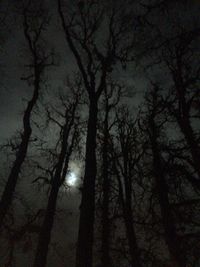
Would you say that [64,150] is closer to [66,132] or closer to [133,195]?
[66,132]

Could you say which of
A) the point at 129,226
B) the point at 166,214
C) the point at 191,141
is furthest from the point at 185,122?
the point at 129,226

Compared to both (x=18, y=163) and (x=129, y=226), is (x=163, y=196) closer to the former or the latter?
(x=129, y=226)

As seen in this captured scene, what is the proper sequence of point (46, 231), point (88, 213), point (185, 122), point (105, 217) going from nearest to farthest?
1. point (88, 213)
2. point (185, 122)
3. point (46, 231)
4. point (105, 217)

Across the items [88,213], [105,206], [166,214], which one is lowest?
[88,213]

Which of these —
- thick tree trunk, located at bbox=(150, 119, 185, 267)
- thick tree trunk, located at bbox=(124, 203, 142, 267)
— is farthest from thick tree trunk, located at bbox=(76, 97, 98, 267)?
thick tree trunk, located at bbox=(124, 203, 142, 267)

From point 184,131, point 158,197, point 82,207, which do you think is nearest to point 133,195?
point 158,197

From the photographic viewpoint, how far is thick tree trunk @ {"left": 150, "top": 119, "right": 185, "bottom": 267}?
1037 cm

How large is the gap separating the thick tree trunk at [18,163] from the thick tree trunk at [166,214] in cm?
585

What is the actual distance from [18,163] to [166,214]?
6.49 metres

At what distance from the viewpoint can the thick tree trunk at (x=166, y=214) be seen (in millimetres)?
10367

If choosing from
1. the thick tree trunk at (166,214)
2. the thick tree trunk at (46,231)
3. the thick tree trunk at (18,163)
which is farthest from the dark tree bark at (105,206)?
the thick tree trunk at (18,163)

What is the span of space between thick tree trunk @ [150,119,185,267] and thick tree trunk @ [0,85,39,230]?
5.85 m

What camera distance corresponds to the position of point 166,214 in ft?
37.6

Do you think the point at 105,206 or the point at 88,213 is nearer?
the point at 88,213
